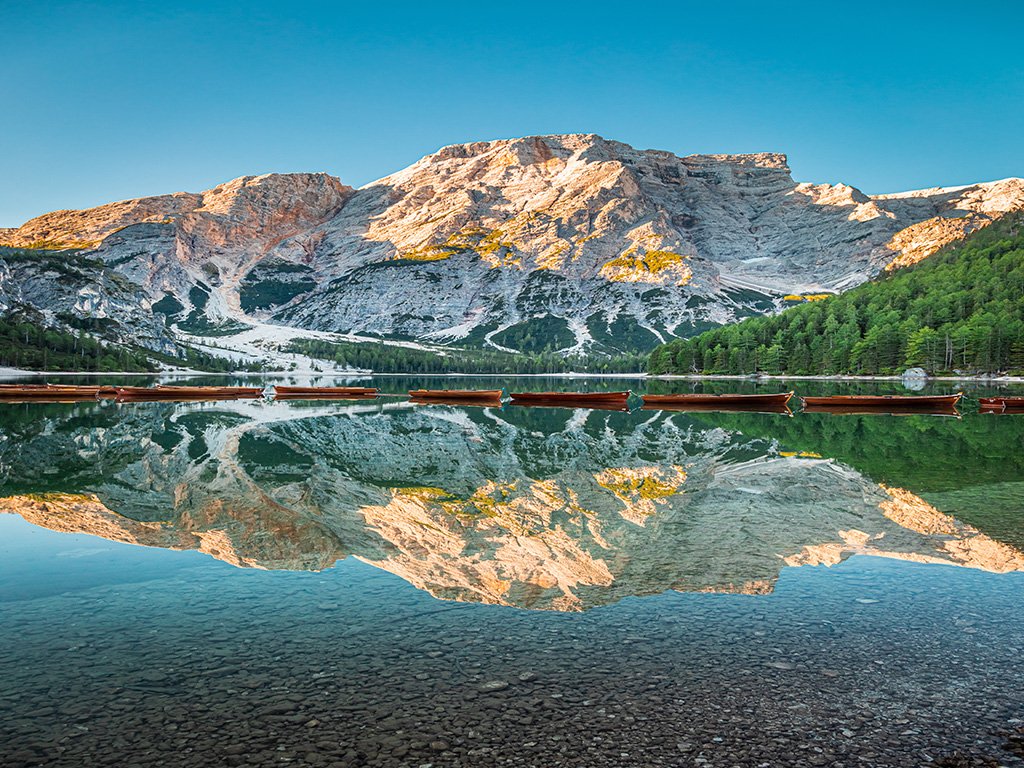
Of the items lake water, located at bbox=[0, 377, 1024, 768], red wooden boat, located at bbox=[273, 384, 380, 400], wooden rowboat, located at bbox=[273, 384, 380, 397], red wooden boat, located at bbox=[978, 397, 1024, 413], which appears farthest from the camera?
wooden rowboat, located at bbox=[273, 384, 380, 397]

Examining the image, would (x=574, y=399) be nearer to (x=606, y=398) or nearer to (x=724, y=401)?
(x=606, y=398)

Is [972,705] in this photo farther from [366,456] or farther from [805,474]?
[366,456]

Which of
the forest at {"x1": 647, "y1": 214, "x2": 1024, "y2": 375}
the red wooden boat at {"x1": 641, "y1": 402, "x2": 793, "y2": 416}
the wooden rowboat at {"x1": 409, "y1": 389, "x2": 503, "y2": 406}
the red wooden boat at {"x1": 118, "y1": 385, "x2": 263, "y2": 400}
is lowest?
the red wooden boat at {"x1": 641, "y1": 402, "x2": 793, "y2": 416}

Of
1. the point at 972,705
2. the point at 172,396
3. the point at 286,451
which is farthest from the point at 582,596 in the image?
the point at 172,396

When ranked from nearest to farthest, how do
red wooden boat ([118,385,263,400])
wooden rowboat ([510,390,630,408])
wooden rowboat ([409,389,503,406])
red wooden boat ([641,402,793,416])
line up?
red wooden boat ([641,402,793,416]), wooden rowboat ([510,390,630,408]), red wooden boat ([118,385,263,400]), wooden rowboat ([409,389,503,406])

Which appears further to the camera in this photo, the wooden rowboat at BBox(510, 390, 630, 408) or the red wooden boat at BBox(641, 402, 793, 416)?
the wooden rowboat at BBox(510, 390, 630, 408)

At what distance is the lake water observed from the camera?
8391 mm

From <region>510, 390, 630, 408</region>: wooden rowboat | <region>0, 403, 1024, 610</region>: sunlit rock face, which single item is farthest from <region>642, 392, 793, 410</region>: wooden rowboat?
<region>0, 403, 1024, 610</region>: sunlit rock face

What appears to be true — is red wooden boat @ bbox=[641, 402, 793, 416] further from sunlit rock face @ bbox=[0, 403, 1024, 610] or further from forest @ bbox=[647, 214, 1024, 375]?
forest @ bbox=[647, 214, 1024, 375]

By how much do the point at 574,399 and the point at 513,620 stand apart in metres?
83.4

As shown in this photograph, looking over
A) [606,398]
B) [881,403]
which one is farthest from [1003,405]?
[606,398]

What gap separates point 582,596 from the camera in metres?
14.1

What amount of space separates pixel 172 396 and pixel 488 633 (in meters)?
109

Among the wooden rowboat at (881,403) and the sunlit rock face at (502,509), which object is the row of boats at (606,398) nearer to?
the wooden rowboat at (881,403)
